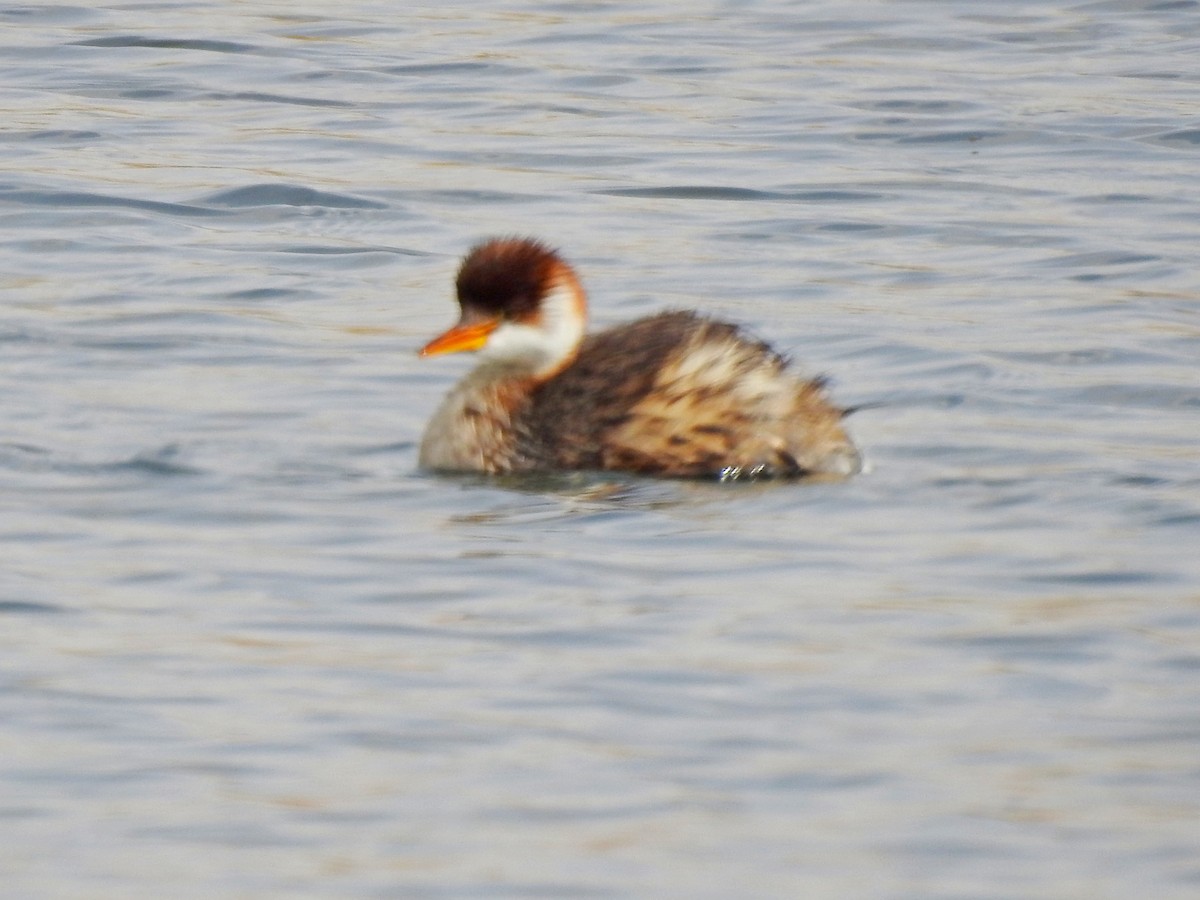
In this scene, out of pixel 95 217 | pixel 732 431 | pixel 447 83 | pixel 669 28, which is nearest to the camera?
pixel 732 431

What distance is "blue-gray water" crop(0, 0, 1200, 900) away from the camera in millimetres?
6129

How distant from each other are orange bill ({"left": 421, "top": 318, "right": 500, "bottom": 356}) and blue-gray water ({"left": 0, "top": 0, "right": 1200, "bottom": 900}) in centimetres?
41

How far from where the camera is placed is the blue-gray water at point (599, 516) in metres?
6.13

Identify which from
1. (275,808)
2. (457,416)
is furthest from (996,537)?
(275,808)

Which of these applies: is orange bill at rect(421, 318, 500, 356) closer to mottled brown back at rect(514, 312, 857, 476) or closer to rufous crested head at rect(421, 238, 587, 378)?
rufous crested head at rect(421, 238, 587, 378)

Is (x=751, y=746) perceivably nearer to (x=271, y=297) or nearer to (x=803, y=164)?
(x=271, y=297)

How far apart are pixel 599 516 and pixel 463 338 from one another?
1164 mm

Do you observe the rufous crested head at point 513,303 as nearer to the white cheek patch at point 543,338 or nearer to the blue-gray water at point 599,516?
the white cheek patch at point 543,338

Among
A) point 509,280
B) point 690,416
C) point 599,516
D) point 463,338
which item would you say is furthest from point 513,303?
point 599,516

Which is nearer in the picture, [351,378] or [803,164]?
[351,378]

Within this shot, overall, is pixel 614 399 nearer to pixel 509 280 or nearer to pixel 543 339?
pixel 543 339

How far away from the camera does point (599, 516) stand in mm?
8875

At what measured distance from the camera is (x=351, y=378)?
35.7ft

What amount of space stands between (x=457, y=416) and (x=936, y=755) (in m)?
3.40
